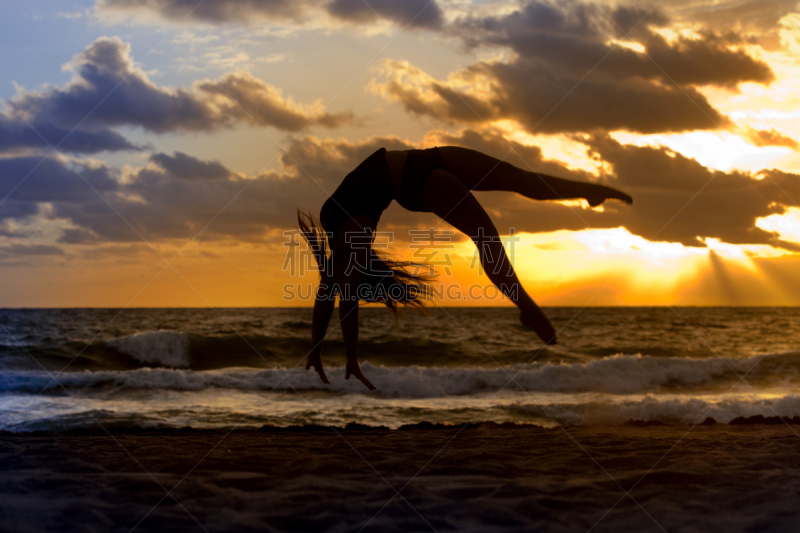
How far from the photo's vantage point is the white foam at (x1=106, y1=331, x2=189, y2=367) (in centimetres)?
1647

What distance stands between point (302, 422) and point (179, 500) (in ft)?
15.5

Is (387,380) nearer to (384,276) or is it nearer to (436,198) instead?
(384,276)

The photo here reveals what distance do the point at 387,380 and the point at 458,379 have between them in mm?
1619

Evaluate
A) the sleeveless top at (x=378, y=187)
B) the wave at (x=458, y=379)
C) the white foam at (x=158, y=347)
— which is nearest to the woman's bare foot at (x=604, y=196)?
the sleeveless top at (x=378, y=187)

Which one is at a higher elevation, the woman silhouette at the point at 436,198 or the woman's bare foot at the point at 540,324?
the woman silhouette at the point at 436,198

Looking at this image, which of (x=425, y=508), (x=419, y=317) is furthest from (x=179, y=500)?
(x=419, y=317)

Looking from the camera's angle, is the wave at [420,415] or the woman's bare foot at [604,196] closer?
the woman's bare foot at [604,196]

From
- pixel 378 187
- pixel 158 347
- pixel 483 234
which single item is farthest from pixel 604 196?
pixel 158 347

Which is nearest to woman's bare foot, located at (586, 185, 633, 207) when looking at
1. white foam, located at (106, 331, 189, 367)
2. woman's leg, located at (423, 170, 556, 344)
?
woman's leg, located at (423, 170, 556, 344)

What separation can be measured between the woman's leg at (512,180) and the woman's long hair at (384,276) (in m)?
0.90

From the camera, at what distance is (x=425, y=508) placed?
3037 millimetres

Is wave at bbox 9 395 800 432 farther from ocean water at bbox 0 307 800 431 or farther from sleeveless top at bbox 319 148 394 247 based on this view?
sleeveless top at bbox 319 148 394 247

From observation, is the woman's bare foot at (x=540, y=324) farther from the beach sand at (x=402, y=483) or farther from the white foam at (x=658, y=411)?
the white foam at (x=658, y=411)

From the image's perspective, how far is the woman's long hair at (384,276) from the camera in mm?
3688
